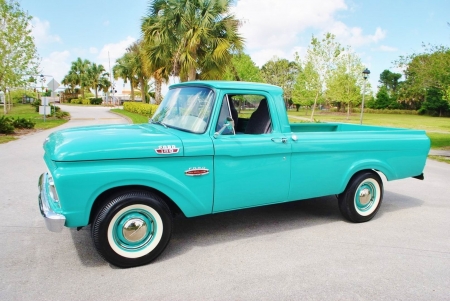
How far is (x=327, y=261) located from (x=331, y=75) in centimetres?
3242

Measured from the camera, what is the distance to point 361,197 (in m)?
4.90

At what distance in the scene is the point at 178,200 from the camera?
3.59 m

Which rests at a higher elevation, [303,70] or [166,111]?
[303,70]

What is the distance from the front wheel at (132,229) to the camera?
330 cm

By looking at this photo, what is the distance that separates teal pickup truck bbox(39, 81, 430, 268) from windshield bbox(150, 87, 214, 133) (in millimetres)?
15

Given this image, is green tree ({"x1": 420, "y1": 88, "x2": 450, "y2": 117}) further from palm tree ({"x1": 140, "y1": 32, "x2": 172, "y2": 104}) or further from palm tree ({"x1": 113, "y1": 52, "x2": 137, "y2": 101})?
palm tree ({"x1": 140, "y1": 32, "x2": 172, "y2": 104})

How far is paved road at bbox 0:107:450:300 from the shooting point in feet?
10.1

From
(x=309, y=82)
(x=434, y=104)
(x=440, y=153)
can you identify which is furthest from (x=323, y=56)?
(x=434, y=104)

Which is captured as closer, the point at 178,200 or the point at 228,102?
the point at 178,200

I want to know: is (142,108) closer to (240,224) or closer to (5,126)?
(5,126)

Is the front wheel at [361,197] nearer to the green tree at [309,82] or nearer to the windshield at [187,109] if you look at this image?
the windshield at [187,109]

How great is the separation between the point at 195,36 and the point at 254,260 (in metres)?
15.0

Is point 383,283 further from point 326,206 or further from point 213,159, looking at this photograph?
point 326,206

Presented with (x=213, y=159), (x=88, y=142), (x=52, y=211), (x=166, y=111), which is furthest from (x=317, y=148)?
(x=52, y=211)
